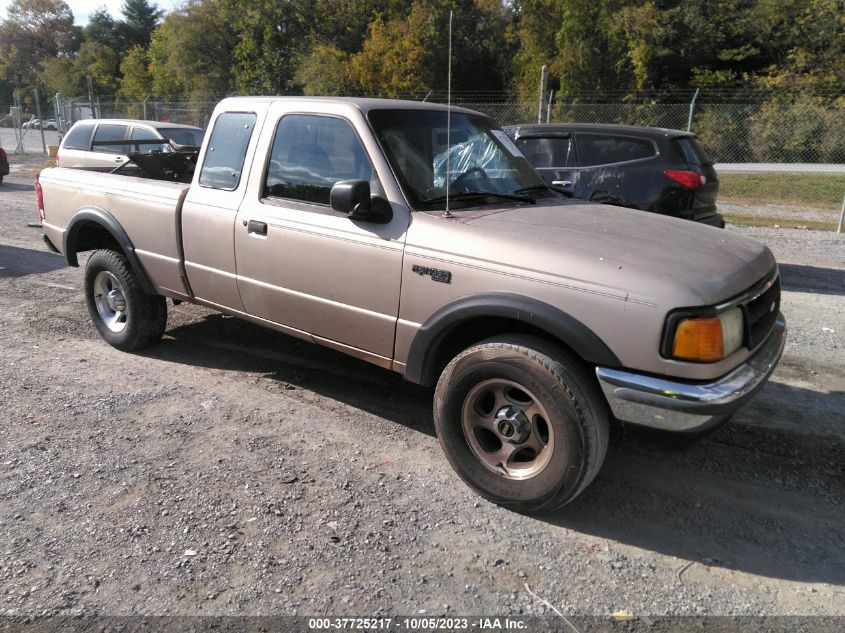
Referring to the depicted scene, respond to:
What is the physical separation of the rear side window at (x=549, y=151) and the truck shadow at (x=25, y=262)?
20.1 ft

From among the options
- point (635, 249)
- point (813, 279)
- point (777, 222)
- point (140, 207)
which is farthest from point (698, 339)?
point (777, 222)

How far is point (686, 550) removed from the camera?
10.2 ft

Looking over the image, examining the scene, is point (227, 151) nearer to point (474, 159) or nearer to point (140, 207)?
point (140, 207)

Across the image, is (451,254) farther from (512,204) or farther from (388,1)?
(388,1)

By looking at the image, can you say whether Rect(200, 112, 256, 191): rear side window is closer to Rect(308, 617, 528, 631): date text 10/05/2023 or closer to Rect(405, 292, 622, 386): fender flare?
Rect(405, 292, 622, 386): fender flare

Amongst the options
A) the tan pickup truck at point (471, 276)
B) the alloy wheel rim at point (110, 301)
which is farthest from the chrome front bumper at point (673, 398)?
the alloy wheel rim at point (110, 301)

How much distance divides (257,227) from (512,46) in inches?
1187

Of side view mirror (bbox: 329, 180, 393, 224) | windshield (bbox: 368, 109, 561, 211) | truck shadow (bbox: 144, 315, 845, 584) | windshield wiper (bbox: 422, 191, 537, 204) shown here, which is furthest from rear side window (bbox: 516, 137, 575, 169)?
side view mirror (bbox: 329, 180, 393, 224)

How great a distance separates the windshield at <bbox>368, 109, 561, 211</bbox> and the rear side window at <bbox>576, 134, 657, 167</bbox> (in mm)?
4024

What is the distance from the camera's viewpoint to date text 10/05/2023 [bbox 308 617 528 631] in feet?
8.63

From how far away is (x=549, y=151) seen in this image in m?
8.55

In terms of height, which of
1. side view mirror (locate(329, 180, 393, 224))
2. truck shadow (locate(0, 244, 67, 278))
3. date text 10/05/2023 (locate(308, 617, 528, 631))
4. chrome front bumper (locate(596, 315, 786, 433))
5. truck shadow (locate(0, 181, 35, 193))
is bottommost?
date text 10/05/2023 (locate(308, 617, 528, 631))

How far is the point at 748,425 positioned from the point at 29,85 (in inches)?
3116

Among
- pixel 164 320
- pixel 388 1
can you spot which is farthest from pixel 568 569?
pixel 388 1
